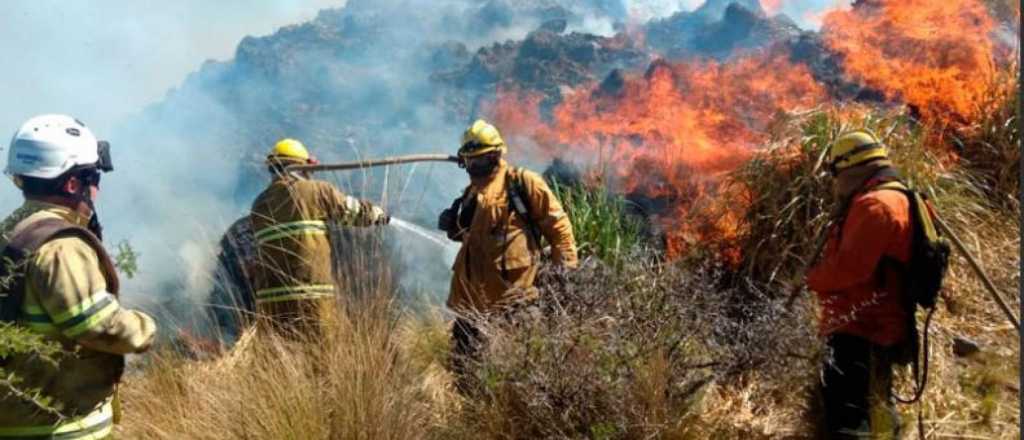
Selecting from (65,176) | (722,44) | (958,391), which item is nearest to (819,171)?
(958,391)

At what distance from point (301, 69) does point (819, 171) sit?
21328mm

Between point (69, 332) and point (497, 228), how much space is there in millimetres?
2801

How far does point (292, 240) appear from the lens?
17.8ft

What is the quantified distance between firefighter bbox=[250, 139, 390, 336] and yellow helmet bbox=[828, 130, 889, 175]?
2667mm

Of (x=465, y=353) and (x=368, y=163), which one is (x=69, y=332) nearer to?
(x=368, y=163)

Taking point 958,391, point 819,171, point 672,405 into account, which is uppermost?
point 819,171

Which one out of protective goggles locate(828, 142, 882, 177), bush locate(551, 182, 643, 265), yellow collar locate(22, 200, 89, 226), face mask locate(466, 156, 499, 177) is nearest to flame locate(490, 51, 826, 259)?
bush locate(551, 182, 643, 265)

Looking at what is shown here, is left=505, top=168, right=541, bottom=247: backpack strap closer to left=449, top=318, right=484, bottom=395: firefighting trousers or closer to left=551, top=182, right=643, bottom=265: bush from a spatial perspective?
left=449, top=318, right=484, bottom=395: firefighting trousers

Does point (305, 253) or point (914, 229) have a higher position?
point (914, 229)

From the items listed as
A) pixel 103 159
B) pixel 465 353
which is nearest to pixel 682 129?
pixel 465 353

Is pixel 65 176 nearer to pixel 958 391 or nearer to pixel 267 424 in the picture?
pixel 267 424

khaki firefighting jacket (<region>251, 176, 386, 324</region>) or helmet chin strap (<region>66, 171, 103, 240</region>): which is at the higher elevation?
helmet chin strap (<region>66, 171, 103, 240</region>)

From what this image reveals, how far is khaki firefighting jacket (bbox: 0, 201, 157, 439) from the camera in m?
2.90

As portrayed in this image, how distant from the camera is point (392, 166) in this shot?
4.73m
